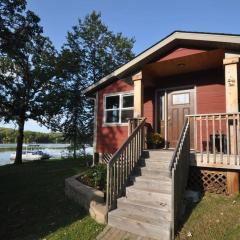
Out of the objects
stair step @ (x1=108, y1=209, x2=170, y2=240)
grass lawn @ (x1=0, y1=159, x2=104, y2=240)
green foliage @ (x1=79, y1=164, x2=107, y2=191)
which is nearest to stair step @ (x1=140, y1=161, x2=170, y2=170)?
green foliage @ (x1=79, y1=164, x2=107, y2=191)

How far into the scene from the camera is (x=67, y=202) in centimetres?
820

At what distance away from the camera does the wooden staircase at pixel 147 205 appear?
5668mm

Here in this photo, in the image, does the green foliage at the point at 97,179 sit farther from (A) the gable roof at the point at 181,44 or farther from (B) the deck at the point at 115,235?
(A) the gable roof at the point at 181,44

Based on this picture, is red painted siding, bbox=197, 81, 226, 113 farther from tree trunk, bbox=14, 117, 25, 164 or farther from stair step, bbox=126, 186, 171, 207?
tree trunk, bbox=14, 117, 25, 164

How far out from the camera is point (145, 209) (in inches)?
241

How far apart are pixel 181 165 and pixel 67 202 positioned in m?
3.62

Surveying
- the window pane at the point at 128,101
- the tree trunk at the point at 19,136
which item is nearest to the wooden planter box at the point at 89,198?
the window pane at the point at 128,101

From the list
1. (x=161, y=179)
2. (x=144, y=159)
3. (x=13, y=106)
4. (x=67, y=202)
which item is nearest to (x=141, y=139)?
(x=144, y=159)

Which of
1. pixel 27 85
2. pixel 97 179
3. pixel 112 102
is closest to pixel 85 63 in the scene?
pixel 27 85

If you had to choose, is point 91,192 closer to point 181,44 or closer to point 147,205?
point 147,205

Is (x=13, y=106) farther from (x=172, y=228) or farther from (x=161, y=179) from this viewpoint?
(x=172, y=228)

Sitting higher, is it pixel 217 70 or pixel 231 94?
pixel 217 70

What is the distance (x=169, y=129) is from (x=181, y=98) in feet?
4.21

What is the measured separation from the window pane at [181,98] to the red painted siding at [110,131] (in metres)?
2.13
